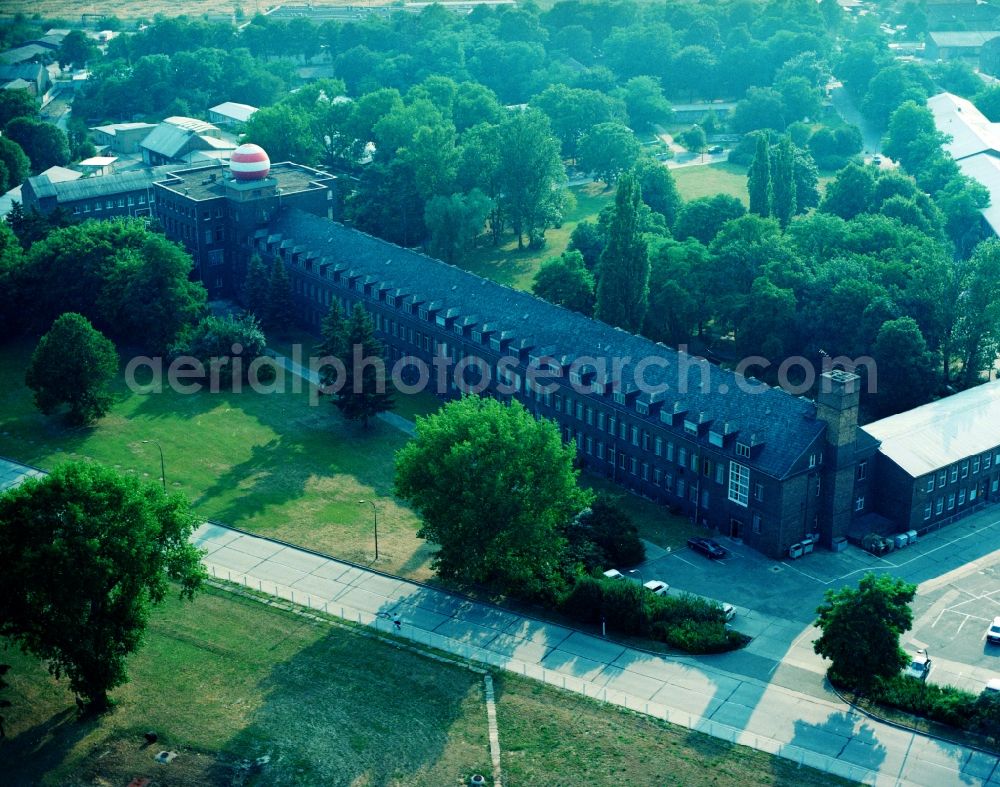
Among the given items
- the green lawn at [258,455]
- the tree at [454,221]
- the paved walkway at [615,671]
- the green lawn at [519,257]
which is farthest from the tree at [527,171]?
the paved walkway at [615,671]

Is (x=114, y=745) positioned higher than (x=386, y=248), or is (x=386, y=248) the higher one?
(x=386, y=248)

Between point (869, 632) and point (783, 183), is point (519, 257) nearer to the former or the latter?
point (783, 183)

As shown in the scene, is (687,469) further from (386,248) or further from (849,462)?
(386,248)

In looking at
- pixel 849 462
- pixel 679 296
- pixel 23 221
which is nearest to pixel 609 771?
pixel 849 462

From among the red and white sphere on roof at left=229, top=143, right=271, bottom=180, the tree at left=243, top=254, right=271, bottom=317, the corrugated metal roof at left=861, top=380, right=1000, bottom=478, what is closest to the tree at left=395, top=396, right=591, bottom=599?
the corrugated metal roof at left=861, top=380, right=1000, bottom=478

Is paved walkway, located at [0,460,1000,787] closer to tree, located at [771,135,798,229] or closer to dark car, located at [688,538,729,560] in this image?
dark car, located at [688,538,729,560]

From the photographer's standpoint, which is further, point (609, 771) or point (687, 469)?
point (687, 469)

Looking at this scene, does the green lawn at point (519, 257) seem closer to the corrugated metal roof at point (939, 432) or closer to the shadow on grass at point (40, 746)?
the corrugated metal roof at point (939, 432)
